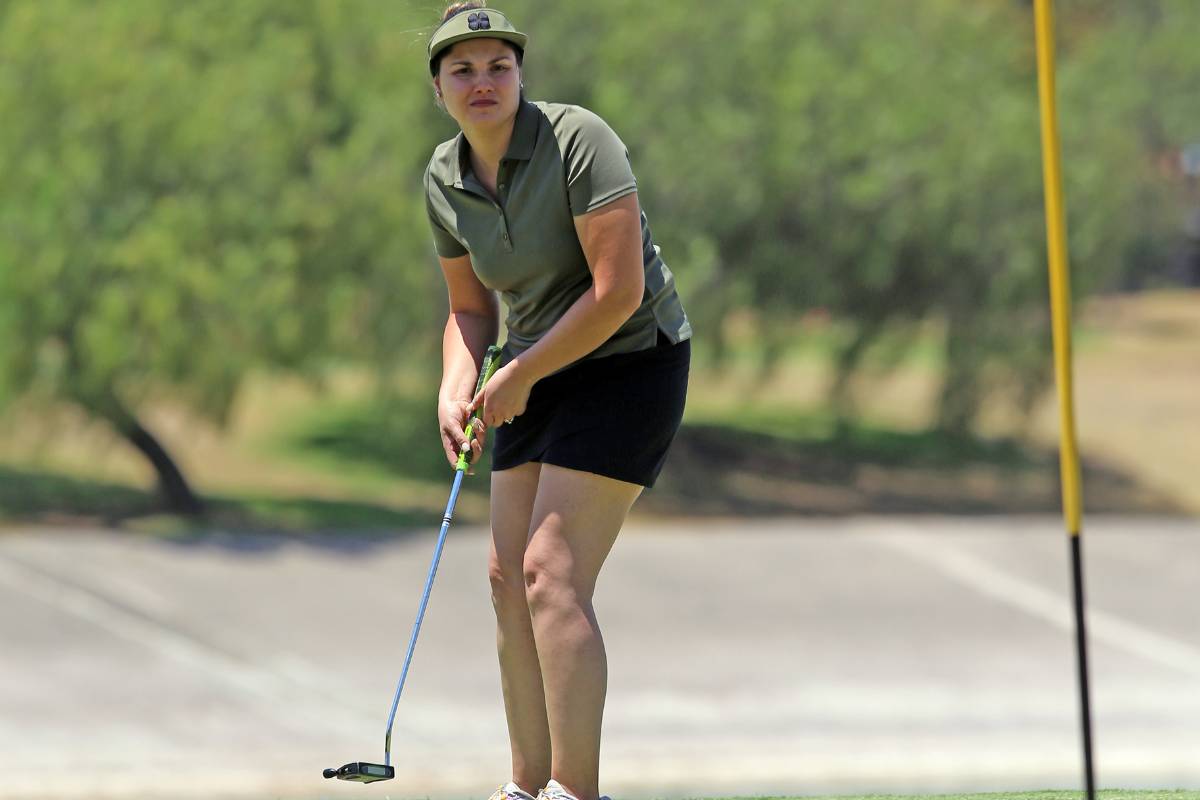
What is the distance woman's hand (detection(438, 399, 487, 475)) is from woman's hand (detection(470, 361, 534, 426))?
0.06m

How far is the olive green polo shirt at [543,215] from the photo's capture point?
332 cm

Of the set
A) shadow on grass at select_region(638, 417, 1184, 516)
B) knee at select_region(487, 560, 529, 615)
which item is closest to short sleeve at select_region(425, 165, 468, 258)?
knee at select_region(487, 560, 529, 615)

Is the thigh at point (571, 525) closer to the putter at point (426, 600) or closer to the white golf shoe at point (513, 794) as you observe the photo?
the putter at point (426, 600)

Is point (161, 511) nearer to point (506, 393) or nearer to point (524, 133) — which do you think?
point (506, 393)

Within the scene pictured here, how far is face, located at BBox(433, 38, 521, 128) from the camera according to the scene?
11.0 feet

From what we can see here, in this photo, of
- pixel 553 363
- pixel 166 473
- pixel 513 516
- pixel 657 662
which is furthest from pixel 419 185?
pixel 553 363

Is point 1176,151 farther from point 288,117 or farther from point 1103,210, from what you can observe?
point 288,117

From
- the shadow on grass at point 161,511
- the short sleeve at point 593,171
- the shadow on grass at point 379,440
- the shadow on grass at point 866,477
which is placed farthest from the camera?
the shadow on grass at point 866,477

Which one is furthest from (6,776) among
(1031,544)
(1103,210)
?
(1103,210)

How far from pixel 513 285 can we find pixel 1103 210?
1354cm

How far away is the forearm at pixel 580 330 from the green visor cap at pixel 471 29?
480mm

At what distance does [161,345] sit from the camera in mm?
12047

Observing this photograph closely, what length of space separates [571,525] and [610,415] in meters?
0.22

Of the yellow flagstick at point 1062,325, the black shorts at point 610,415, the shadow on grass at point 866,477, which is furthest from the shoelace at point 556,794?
the shadow on grass at point 866,477
